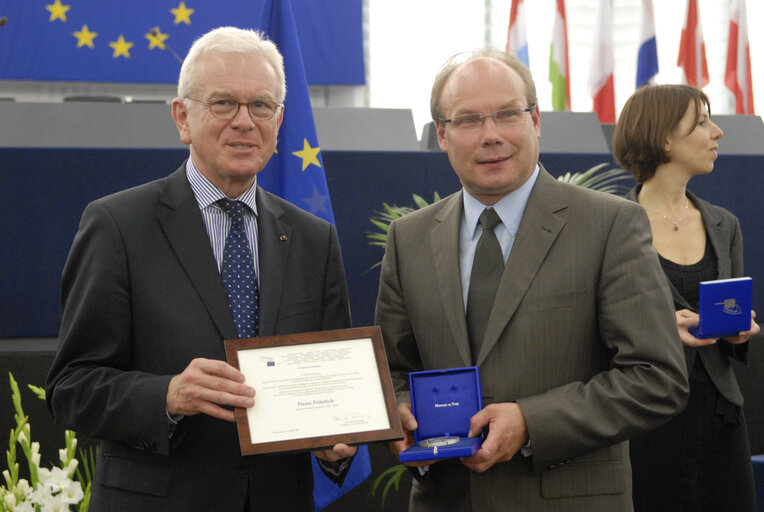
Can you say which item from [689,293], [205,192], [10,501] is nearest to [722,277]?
[689,293]

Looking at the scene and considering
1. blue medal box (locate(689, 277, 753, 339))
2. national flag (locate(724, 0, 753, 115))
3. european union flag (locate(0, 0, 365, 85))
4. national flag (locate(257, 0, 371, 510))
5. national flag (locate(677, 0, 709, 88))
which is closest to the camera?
blue medal box (locate(689, 277, 753, 339))

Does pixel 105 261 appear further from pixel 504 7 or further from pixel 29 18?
pixel 504 7

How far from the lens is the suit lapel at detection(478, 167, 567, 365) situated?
5.59 feet

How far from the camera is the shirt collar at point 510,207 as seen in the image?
1835 mm

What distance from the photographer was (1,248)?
3992 millimetres

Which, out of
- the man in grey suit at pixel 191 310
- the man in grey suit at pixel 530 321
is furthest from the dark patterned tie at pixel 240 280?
the man in grey suit at pixel 530 321

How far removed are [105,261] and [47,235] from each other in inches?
99.7

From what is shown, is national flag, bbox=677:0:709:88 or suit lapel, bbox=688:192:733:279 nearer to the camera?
suit lapel, bbox=688:192:733:279

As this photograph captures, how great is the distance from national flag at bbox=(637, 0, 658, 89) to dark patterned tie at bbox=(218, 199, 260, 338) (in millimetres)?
5763

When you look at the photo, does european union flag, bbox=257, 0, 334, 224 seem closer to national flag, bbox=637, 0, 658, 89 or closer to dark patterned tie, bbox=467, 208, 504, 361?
dark patterned tie, bbox=467, 208, 504, 361

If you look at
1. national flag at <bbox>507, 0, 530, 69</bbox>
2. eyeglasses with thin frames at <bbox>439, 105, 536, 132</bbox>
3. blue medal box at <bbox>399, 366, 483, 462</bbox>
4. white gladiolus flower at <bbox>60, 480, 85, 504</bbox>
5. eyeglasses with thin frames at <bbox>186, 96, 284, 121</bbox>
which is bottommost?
white gladiolus flower at <bbox>60, 480, 85, 504</bbox>

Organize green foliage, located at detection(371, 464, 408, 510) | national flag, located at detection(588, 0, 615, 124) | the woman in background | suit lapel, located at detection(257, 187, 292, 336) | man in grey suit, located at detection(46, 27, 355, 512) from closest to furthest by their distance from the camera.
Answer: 1. man in grey suit, located at detection(46, 27, 355, 512)
2. suit lapel, located at detection(257, 187, 292, 336)
3. the woman in background
4. green foliage, located at detection(371, 464, 408, 510)
5. national flag, located at detection(588, 0, 615, 124)

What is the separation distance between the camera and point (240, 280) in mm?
1824

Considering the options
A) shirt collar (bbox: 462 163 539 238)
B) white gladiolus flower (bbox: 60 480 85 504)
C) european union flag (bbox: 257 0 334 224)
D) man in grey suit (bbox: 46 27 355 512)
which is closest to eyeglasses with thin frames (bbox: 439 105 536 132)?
shirt collar (bbox: 462 163 539 238)
